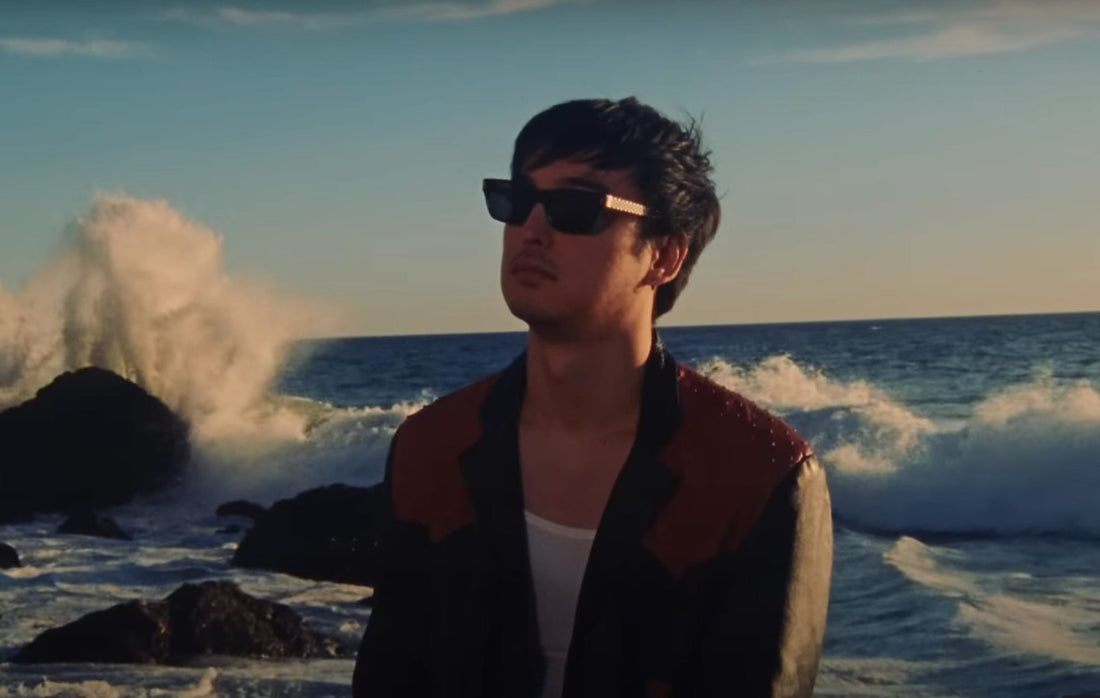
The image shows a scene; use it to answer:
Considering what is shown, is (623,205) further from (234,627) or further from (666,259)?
(234,627)

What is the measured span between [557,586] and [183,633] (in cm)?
749

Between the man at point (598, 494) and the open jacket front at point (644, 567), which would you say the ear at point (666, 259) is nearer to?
the man at point (598, 494)

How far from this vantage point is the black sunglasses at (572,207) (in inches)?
97.7

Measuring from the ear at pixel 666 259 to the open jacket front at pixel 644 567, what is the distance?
0.14 m

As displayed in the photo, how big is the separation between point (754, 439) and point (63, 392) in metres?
20.3

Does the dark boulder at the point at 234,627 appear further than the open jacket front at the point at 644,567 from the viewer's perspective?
Yes

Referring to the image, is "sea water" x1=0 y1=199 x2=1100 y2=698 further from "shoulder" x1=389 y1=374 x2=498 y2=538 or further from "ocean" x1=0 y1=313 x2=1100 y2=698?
"shoulder" x1=389 y1=374 x2=498 y2=538

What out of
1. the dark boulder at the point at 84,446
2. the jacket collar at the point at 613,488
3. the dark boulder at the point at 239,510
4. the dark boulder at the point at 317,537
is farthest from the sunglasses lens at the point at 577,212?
the dark boulder at the point at 84,446

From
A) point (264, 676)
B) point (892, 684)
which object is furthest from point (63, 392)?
point (892, 684)

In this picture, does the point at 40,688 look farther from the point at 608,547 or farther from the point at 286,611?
the point at 608,547

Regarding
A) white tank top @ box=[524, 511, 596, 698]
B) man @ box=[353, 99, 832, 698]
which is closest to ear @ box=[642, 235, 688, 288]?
man @ box=[353, 99, 832, 698]

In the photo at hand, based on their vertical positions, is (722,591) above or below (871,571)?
above

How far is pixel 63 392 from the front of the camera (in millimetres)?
21641

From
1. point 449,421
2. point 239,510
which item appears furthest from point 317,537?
point 449,421
